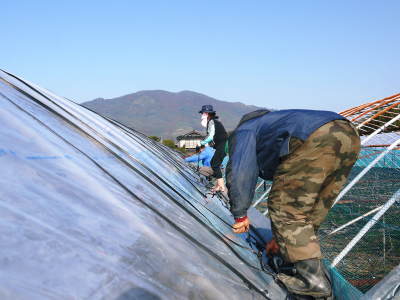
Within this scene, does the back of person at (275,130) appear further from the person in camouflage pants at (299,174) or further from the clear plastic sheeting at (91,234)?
the clear plastic sheeting at (91,234)

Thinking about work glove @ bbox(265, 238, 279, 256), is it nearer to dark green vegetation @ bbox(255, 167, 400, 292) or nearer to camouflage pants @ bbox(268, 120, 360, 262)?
camouflage pants @ bbox(268, 120, 360, 262)

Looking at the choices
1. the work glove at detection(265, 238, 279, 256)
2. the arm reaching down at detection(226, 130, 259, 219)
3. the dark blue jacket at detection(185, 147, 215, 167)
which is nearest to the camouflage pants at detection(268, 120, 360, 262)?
the arm reaching down at detection(226, 130, 259, 219)

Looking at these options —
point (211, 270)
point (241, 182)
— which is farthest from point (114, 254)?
point (241, 182)

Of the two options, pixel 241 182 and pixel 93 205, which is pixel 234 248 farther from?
pixel 93 205

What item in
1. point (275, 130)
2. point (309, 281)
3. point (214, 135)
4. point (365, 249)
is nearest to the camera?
point (309, 281)

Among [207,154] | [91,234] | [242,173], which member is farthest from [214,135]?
[91,234]

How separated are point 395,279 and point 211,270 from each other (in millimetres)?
1003

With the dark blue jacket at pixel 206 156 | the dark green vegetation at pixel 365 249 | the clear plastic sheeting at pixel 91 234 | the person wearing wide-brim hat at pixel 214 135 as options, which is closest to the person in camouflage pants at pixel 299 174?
the clear plastic sheeting at pixel 91 234

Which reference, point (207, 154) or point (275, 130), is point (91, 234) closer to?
point (275, 130)

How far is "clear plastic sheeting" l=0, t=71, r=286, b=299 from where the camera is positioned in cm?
111

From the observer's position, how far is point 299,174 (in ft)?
7.36

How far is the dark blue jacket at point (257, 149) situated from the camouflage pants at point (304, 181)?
0.32 ft

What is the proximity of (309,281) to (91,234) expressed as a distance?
135 cm

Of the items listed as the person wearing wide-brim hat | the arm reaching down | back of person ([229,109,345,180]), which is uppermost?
back of person ([229,109,345,180])
